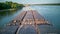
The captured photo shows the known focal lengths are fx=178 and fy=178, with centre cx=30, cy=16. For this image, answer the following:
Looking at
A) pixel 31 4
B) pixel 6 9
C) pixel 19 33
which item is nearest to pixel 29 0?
pixel 31 4

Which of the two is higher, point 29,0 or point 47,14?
point 29,0

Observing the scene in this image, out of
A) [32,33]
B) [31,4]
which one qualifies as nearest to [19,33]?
Result: [32,33]

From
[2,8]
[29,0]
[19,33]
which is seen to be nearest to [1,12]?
[2,8]

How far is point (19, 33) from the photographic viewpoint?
2.20 feet

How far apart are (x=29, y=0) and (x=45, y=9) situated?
0.73ft

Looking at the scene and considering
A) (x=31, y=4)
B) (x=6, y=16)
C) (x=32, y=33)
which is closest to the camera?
(x=32, y=33)

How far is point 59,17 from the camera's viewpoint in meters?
1.07

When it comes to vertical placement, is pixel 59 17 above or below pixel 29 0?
below

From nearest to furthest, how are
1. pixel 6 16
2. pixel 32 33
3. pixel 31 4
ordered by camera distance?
pixel 32 33
pixel 31 4
pixel 6 16

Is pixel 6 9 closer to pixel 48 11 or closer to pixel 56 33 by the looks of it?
pixel 48 11

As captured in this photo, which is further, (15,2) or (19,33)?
(15,2)

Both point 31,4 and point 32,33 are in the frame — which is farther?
point 31,4

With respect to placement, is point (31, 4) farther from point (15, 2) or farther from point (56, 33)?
point (56, 33)

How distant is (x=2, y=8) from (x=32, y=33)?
1.41ft
